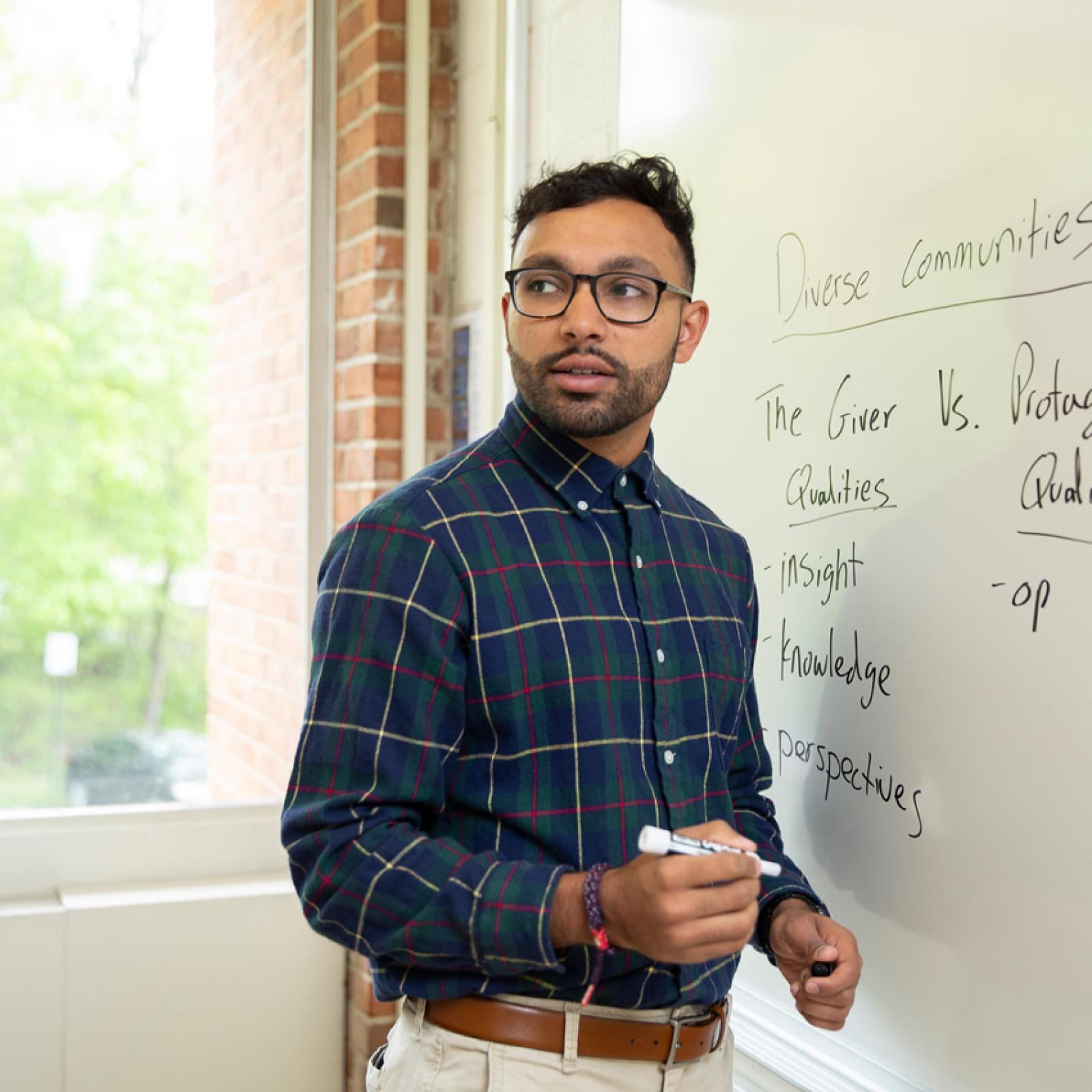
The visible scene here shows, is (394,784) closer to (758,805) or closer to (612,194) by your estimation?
(758,805)

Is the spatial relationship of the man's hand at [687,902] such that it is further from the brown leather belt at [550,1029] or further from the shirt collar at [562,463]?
the shirt collar at [562,463]

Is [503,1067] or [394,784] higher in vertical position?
[394,784]

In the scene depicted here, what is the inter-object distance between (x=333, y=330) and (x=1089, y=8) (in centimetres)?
196


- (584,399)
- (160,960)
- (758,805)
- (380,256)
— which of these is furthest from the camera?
(380,256)

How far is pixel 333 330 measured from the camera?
2.81 metres

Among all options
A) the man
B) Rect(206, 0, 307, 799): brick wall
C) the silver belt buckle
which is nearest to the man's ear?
the man

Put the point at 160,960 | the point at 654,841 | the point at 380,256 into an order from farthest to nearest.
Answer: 1. the point at 380,256
2. the point at 160,960
3. the point at 654,841

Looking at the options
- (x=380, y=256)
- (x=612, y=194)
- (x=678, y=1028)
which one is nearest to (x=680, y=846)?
(x=678, y=1028)

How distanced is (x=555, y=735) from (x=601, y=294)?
45 centimetres

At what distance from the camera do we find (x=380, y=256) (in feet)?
8.56

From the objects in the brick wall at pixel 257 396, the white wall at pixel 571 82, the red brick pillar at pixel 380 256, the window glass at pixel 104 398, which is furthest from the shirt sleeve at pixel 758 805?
the window glass at pixel 104 398

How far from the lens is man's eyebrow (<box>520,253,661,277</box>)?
129cm

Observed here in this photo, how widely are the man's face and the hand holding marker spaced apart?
460mm

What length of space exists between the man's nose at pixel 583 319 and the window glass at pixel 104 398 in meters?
1.68
